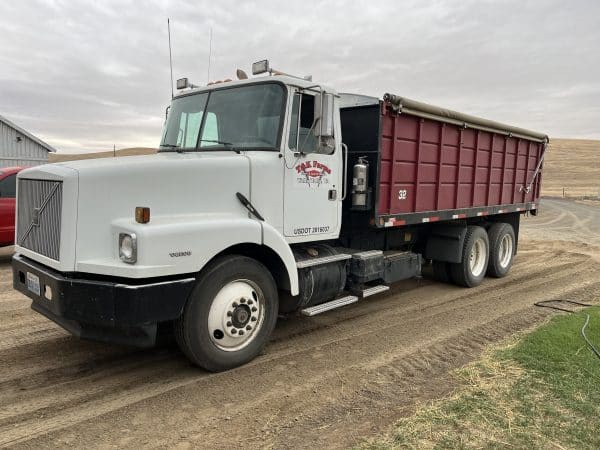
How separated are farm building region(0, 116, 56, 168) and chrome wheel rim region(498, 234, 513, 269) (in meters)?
22.2

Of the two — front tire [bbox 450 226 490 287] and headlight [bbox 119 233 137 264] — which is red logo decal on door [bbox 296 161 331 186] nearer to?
headlight [bbox 119 233 137 264]

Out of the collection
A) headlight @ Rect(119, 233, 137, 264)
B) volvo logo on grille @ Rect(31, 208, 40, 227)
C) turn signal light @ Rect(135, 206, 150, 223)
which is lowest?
headlight @ Rect(119, 233, 137, 264)

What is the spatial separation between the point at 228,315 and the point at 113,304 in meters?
1.04

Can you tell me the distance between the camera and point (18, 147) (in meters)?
23.7

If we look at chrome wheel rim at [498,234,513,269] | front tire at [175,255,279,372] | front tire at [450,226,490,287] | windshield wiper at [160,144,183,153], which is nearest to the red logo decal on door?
front tire at [175,255,279,372]

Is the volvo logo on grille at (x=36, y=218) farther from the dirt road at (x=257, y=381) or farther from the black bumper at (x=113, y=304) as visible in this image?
the dirt road at (x=257, y=381)

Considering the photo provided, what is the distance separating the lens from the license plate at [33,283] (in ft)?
13.5

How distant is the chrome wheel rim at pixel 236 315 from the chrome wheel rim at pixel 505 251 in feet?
20.2

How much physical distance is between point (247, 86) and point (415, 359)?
3.25 metres

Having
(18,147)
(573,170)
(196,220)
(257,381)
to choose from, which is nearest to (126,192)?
(196,220)

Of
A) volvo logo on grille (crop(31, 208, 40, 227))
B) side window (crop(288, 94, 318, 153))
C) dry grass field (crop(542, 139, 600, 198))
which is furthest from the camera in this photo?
dry grass field (crop(542, 139, 600, 198))

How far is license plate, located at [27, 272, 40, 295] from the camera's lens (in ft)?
13.5

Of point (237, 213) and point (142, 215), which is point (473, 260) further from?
point (142, 215)

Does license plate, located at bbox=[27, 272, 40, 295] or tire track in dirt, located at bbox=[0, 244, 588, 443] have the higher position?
license plate, located at bbox=[27, 272, 40, 295]
